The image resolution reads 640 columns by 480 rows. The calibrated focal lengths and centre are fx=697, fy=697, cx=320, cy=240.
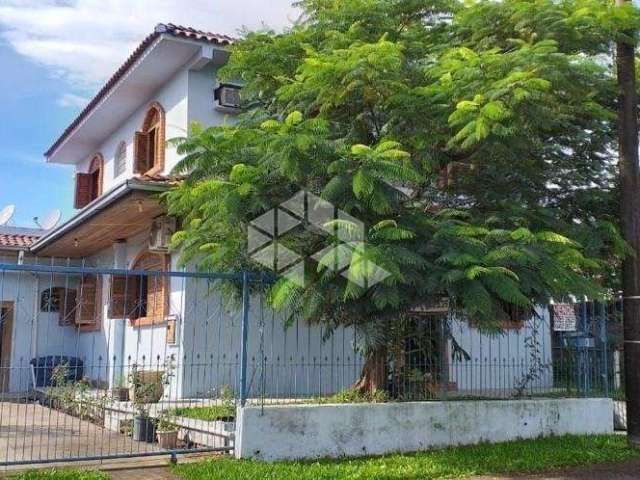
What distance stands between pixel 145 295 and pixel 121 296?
19.5 inches

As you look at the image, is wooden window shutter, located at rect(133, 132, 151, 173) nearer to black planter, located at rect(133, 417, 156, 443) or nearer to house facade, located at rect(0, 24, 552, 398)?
house facade, located at rect(0, 24, 552, 398)

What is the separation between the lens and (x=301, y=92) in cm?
852

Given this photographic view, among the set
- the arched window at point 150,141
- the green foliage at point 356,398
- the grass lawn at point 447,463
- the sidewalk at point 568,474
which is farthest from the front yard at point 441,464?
the arched window at point 150,141

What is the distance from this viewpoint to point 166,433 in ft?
28.5

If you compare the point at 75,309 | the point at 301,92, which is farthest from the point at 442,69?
the point at 75,309

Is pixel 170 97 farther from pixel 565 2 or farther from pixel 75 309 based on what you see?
pixel 565 2

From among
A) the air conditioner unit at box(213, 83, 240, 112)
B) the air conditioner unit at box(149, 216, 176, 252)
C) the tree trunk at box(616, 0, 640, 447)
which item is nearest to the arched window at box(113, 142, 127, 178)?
the air conditioner unit at box(213, 83, 240, 112)

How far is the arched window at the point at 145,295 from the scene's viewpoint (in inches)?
525

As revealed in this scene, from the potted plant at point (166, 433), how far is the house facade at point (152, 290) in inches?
28.9

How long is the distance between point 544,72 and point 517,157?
151 cm

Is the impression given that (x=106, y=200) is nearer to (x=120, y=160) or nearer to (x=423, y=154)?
(x=423, y=154)

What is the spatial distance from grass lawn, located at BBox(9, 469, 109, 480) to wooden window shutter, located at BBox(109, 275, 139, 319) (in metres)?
7.21

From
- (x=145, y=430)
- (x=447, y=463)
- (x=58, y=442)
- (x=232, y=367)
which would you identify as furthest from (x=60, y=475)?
(x=232, y=367)

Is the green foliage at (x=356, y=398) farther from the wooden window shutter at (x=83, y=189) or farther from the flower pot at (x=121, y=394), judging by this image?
the wooden window shutter at (x=83, y=189)
